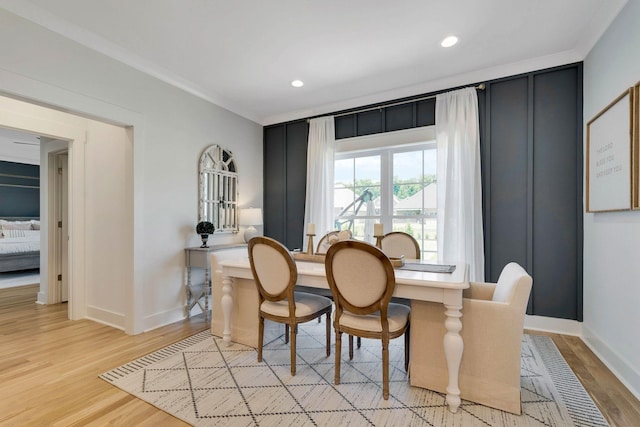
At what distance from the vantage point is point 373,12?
226cm

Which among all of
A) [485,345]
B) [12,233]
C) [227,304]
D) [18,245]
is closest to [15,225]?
[12,233]

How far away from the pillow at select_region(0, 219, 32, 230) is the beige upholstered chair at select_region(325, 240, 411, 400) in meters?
7.66

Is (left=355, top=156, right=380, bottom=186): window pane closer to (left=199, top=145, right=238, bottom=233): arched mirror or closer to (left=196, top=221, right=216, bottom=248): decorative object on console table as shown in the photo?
(left=199, top=145, right=238, bottom=233): arched mirror

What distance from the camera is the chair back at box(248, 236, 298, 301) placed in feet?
6.95

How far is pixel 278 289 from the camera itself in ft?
7.27

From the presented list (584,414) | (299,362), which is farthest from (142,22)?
(584,414)

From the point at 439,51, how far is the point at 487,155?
47.0 inches

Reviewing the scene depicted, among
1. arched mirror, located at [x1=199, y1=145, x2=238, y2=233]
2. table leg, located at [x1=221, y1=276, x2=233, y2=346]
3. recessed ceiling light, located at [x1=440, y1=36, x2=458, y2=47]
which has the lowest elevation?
table leg, located at [x1=221, y1=276, x2=233, y2=346]

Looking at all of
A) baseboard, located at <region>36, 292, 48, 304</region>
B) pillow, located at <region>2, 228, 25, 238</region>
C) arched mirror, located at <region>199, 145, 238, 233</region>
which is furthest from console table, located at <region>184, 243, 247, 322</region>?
pillow, located at <region>2, 228, 25, 238</region>

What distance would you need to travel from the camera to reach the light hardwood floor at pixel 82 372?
1695 mm

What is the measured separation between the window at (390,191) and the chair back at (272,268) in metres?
2.05

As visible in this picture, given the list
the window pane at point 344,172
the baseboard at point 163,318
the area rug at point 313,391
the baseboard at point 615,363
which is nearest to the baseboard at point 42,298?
the baseboard at point 163,318

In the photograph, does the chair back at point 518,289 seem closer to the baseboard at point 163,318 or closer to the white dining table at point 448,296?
the white dining table at point 448,296

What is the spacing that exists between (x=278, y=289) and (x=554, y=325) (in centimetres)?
273
